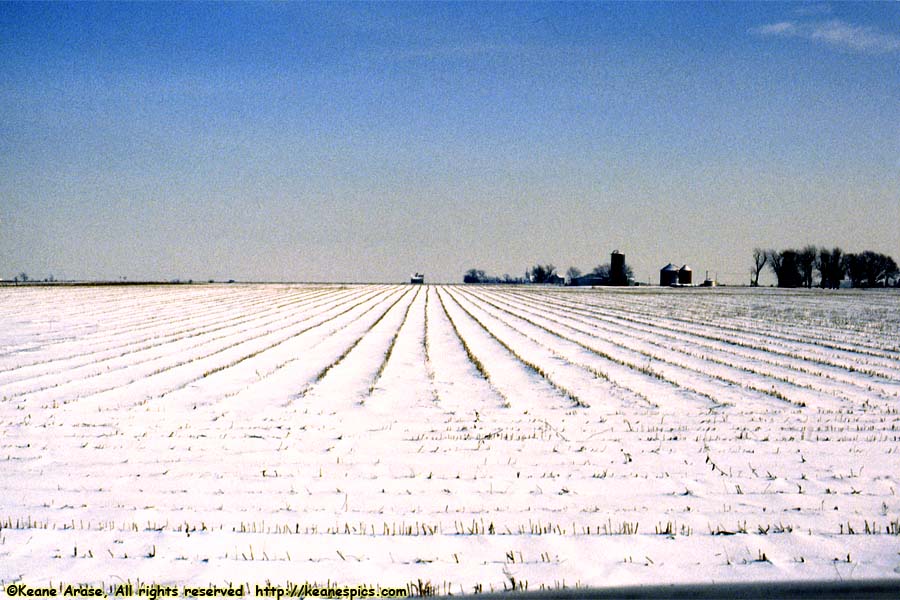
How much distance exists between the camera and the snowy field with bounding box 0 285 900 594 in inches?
188

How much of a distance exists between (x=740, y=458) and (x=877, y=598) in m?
3.45

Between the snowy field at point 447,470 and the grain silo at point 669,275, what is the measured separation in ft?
364

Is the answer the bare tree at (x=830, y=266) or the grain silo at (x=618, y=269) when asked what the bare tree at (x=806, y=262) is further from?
the grain silo at (x=618, y=269)

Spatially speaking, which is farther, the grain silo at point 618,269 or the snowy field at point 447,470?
the grain silo at point 618,269

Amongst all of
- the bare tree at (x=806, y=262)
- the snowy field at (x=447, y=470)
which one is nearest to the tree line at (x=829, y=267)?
the bare tree at (x=806, y=262)

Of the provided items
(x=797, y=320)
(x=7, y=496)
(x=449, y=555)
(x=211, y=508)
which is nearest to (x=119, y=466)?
(x=7, y=496)

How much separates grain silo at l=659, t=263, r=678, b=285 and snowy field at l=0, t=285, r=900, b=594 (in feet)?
364

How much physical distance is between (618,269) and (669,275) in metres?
9.72

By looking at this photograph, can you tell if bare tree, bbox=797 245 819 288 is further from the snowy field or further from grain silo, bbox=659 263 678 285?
the snowy field

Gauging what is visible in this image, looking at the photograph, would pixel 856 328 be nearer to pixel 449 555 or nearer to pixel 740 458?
pixel 740 458

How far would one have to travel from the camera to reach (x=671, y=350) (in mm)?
17125

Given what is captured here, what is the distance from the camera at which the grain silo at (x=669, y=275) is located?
122 meters

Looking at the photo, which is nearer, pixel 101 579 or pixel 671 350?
pixel 101 579

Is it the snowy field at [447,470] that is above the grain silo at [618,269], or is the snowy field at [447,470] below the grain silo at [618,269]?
Result: below
